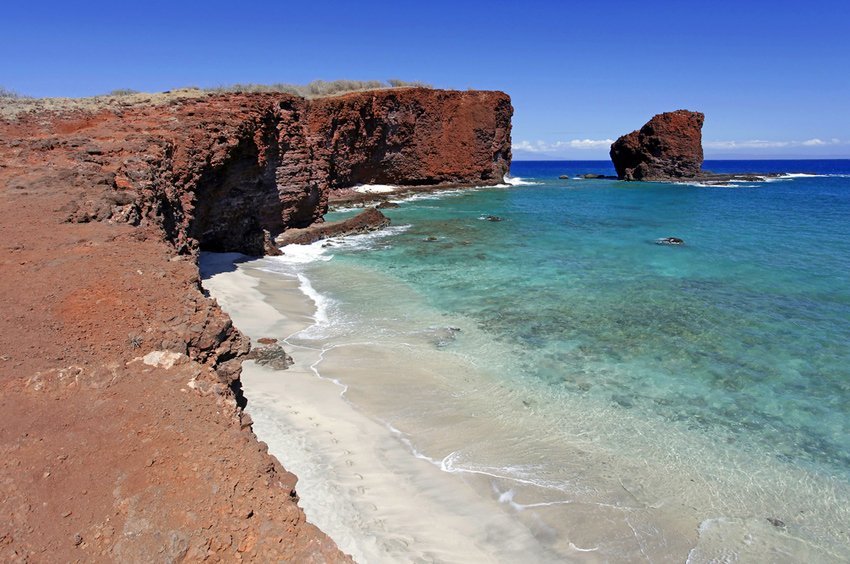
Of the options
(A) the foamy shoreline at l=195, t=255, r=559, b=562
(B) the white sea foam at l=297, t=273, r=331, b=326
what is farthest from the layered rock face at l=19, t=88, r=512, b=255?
(A) the foamy shoreline at l=195, t=255, r=559, b=562

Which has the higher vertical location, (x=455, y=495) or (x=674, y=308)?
(x=674, y=308)

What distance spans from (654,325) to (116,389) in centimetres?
1096

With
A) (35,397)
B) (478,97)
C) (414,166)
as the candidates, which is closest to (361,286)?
(35,397)

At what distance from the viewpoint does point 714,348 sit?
10.8 meters

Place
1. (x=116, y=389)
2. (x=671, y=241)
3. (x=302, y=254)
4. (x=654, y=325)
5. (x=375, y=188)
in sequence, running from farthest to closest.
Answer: (x=375, y=188)
(x=671, y=241)
(x=302, y=254)
(x=654, y=325)
(x=116, y=389)

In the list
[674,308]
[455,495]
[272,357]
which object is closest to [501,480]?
[455,495]

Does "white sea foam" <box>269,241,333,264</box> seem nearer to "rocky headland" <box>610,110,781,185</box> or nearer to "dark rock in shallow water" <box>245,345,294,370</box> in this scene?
"dark rock in shallow water" <box>245,345,294,370</box>

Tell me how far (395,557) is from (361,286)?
10804mm

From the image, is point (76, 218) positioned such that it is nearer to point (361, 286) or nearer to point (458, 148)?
point (361, 286)

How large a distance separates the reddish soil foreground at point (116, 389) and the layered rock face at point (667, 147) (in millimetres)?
65960

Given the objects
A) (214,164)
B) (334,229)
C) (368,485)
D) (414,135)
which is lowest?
(368,485)

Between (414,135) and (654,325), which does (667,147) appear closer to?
(414,135)

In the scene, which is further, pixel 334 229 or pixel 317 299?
pixel 334 229

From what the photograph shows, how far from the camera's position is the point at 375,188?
4556cm
